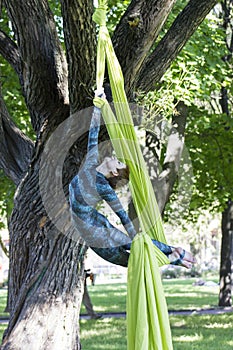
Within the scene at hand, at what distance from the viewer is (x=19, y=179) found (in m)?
4.84

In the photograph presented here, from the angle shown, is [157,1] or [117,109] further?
[157,1]

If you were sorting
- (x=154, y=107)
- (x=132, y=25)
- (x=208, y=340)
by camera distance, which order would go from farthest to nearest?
(x=208, y=340) < (x=154, y=107) < (x=132, y=25)

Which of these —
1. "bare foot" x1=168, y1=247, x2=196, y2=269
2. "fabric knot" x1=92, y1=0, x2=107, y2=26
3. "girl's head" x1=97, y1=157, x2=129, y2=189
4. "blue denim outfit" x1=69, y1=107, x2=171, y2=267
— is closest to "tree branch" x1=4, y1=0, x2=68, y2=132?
"fabric knot" x1=92, y1=0, x2=107, y2=26

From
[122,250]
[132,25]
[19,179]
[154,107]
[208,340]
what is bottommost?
[208,340]

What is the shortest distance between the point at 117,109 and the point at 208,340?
4.66 m

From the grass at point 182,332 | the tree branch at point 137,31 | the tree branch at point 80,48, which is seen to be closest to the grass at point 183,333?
the grass at point 182,332

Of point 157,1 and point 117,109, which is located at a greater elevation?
point 157,1

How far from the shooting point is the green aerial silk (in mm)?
2867

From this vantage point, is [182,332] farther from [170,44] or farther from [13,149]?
[170,44]

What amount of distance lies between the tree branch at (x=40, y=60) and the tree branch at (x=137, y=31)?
57 cm

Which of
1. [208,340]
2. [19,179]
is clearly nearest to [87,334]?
[208,340]

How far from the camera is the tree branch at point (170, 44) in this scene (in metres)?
4.41

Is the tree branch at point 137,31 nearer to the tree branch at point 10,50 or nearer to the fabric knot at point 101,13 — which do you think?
the fabric knot at point 101,13

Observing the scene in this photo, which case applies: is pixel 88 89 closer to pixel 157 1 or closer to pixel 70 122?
pixel 70 122
